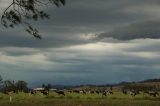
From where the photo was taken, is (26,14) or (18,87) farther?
(18,87)

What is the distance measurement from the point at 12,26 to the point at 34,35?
5.24 feet

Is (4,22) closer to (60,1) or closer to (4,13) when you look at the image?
(4,13)

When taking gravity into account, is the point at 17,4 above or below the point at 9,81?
below

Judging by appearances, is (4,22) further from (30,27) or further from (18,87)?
(18,87)

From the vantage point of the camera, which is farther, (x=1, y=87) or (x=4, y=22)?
(x=1, y=87)

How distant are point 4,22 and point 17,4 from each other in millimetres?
2051

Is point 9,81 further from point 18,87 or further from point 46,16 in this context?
point 46,16

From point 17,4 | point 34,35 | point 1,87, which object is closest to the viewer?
point 17,4

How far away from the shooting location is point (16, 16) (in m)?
31.4

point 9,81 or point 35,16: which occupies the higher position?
point 9,81

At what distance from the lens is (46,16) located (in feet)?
104

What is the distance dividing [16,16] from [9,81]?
16825 centimetres

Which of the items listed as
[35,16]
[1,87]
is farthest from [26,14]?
[1,87]

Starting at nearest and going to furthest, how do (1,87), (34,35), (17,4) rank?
(17,4)
(34,35)
(1,87)
